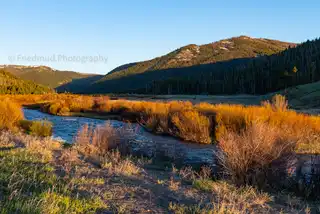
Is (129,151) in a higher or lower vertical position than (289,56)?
lower

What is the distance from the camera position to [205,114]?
19.4 m

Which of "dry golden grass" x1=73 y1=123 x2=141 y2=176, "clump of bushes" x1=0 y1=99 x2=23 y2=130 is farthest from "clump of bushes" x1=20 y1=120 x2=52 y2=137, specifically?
"dry golden grass" x1=73 y1=123 x2=141 y2=176

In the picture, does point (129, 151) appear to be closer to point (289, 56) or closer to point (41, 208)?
point (41, 208)

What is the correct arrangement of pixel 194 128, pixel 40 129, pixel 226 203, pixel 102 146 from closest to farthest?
pixel 226 203 < pixel 102 146 < pixel 40 129 < pixel 194 128

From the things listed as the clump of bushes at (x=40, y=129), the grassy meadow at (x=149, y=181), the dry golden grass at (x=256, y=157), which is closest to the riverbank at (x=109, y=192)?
the grassy meadow at (x=149, y=181)

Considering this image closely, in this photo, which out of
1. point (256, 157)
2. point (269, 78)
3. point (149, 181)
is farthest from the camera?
point (269, 78)

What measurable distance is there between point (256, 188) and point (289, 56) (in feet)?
357

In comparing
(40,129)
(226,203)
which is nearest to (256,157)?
→ (226,203)

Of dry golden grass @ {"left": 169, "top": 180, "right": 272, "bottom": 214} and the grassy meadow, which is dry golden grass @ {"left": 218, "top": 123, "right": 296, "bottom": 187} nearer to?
the grassy meadow

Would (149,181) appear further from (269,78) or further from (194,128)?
(269,78)

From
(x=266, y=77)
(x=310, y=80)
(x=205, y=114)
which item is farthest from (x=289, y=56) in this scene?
(x=205, y=114)

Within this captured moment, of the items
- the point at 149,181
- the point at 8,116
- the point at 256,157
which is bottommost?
the point at 149,181

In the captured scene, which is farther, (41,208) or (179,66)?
(179,66)

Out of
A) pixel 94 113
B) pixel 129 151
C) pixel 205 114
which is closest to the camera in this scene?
pixel 129 151
